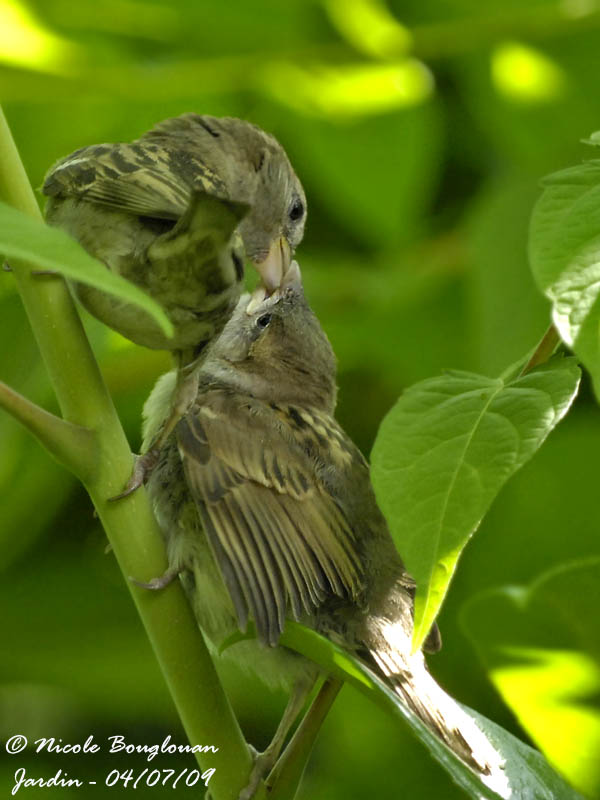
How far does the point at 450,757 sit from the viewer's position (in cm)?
120

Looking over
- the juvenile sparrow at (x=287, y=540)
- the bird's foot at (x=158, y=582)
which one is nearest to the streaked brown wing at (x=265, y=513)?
the juvenile sparrow at (x=287, y=540)

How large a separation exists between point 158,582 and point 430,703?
61cm

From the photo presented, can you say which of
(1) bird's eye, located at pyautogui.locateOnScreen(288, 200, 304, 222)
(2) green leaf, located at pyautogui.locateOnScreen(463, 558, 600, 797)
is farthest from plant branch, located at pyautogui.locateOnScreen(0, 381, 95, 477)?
(1) bird's eye, located at pyautogui.locateOnScreen(288, 200, 304, 222)

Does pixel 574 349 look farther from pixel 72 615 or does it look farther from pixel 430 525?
pixel 72 615

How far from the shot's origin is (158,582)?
128 cm

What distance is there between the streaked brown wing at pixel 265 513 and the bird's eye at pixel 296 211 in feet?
2.62

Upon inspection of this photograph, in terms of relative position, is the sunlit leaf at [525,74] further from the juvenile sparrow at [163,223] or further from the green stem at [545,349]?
the green stem at [545,349]

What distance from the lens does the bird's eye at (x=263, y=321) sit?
2.36 m

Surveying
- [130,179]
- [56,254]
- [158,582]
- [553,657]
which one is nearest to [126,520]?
[158,582]

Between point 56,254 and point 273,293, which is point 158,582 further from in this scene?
point 273,293

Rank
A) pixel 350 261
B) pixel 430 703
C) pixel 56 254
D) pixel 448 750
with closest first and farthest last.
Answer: pixel 56 254
pixel 448 750
pixel 430 703
pixel 350 261

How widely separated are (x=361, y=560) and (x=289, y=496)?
155 mm

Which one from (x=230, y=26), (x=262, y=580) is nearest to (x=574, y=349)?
(x=262, y=580)

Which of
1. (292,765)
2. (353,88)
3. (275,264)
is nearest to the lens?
(292,765)
